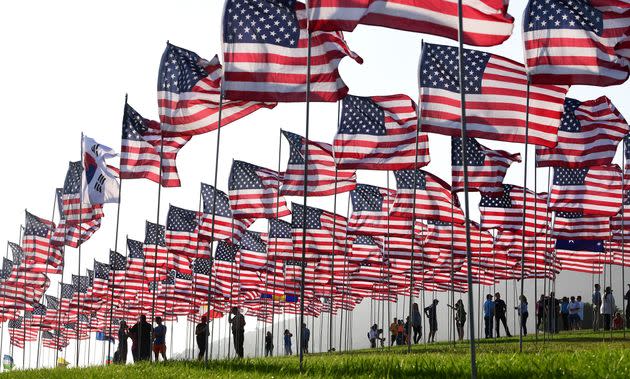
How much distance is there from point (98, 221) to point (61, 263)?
31.1ft

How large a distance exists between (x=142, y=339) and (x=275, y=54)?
1393cm

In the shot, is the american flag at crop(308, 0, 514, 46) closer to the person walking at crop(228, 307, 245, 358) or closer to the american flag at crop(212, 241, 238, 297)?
the person walking at crop(228, 307, 245, 358)

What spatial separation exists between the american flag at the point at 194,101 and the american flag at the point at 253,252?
912 inches

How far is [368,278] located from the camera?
176ft

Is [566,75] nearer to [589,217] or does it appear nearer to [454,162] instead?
[454,162]

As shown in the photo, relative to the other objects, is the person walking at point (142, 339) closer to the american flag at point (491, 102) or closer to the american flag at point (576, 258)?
the american flag at point (491, 102)

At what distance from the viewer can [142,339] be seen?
97.7 ft

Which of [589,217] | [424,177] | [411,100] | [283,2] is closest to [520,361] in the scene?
[283,2]

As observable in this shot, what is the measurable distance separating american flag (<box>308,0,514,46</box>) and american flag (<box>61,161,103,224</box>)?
22.2 meters

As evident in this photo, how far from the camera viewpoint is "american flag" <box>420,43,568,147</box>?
20906mm

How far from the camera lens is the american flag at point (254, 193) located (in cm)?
3375

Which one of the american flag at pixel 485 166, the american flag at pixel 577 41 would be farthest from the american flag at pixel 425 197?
the american flag at pixel 577 41

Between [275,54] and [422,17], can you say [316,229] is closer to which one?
[275,54]

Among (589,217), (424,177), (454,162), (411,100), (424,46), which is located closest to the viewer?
(424,46)
